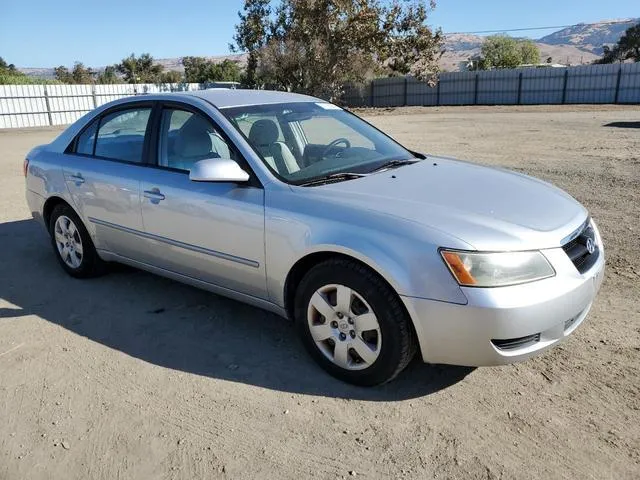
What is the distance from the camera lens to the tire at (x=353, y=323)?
2.96 m

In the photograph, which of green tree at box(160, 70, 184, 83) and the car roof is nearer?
the car roof

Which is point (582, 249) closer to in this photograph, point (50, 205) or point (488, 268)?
point (488, 268)

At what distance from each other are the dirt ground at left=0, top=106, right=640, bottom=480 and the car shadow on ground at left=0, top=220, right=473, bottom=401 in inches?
0.6

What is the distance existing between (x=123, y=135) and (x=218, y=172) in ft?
5.57

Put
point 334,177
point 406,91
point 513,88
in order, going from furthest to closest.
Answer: point 406,91 < point 513,88 < point 334,177

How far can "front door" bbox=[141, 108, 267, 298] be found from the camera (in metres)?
3.57

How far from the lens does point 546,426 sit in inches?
112

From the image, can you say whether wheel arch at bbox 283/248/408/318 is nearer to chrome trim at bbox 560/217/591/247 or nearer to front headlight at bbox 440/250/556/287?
front headlight at bbox 440/250/556/287

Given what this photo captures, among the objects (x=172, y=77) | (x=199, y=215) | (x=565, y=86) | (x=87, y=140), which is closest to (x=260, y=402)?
(x=199, y=215)

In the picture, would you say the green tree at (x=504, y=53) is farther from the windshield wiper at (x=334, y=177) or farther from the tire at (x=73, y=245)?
the windshield wiper at (x=334, y=177)

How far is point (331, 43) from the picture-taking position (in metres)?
31.9

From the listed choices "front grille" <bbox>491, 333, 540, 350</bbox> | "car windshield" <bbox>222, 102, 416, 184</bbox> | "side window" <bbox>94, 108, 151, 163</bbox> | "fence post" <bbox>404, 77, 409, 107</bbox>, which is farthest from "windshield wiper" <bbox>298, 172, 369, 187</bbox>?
"fence post" <bbox>404, 77, 409, 107</bbox>

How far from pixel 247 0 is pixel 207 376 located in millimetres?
34278

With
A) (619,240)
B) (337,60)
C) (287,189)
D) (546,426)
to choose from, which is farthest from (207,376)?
(337,60)
